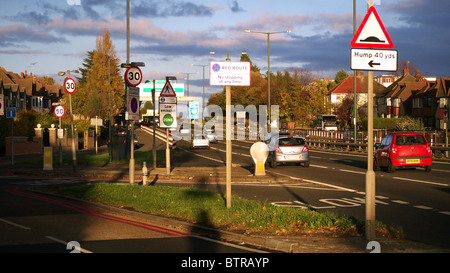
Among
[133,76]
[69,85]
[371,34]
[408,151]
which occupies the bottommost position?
[408,151]

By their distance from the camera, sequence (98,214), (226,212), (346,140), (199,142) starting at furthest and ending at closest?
(199,142)
(346,140)
(98,214)
(226,212)

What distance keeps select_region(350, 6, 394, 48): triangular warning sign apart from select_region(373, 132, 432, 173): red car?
1466 centimetres

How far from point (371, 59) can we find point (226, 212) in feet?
15.2

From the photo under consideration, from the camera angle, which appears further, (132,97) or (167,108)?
(167,108)

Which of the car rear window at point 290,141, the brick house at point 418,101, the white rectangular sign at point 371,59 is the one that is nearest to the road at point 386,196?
the car rear window at point 290,141

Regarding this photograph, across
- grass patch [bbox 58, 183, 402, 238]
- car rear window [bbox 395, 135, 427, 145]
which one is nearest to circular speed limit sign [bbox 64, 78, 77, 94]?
grass patch [bbox 58, 183, 402, 238]

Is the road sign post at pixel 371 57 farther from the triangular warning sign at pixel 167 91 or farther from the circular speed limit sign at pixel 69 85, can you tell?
the circular speed limit sign at pixel 69 85

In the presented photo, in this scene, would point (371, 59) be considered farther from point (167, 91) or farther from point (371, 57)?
point (167, 91)

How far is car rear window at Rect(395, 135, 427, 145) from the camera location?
22.2 m

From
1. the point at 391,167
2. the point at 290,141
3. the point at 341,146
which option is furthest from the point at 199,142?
the point at 391,167

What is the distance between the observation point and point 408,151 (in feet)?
72.6

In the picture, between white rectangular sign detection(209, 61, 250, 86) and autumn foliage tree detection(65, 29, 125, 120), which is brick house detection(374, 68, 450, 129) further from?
white rectangular sign detection(209, 61, 250, 86)

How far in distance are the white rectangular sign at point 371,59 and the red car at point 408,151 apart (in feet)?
48.0

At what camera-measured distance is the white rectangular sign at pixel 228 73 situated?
1083 cm
